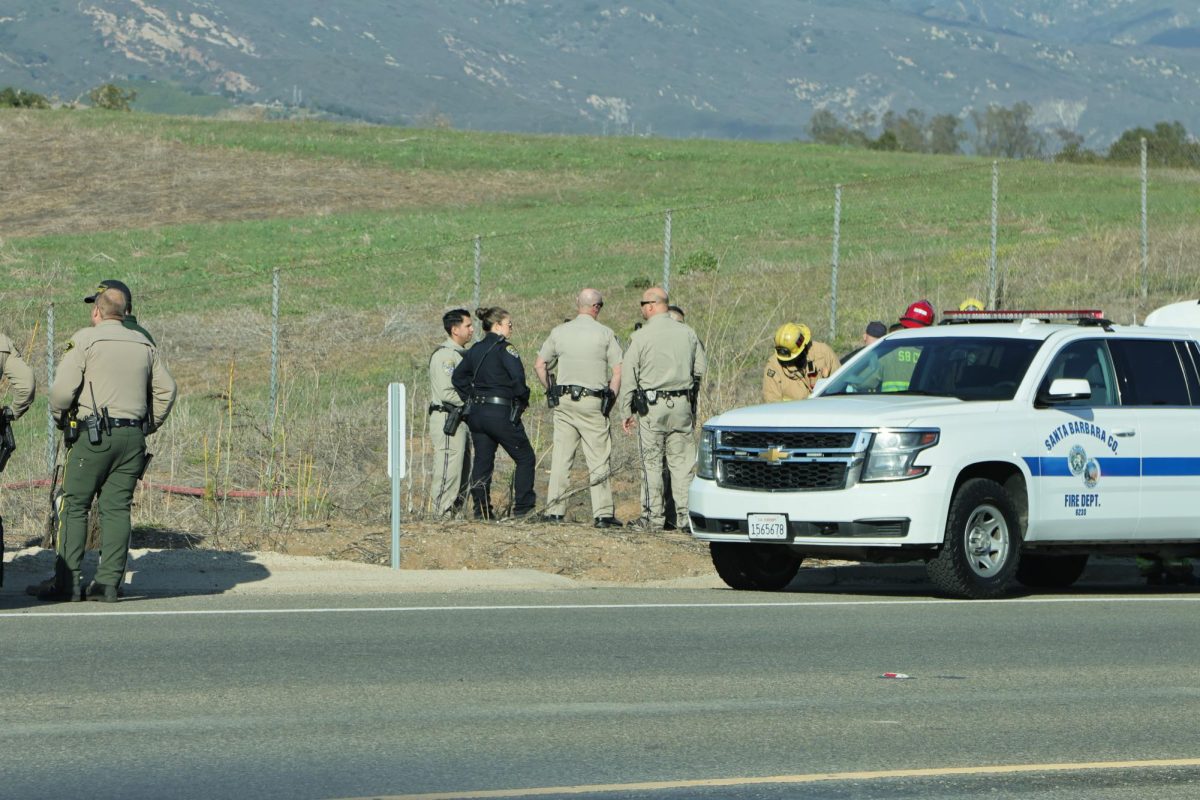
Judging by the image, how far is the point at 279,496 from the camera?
1753cm

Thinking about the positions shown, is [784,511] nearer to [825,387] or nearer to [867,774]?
[825,387]

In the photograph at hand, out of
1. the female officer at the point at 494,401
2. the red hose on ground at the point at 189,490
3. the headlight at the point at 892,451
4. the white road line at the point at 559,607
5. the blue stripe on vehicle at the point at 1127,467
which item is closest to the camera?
the white road line at the point at 559,607

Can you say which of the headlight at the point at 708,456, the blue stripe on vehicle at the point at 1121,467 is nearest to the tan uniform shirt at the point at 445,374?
the headlight at the point at 708,456

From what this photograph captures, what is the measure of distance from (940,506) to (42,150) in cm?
5609

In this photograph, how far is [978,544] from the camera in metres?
12.9

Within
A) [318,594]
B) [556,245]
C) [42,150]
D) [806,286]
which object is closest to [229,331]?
[806,286]

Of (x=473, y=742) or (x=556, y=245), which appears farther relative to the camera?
(x=556, y=245)

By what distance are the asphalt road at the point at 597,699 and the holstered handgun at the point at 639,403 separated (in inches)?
153

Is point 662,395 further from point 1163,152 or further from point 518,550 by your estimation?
point 1163,152

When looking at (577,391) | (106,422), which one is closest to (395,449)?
(106,422)

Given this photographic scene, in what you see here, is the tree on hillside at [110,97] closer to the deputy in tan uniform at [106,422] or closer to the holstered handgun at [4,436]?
the deputy in tan uniform at [106,422]

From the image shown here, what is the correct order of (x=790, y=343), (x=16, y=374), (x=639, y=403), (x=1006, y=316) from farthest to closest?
(x=639, y=403)
(x=790, y=343)
(x=1006, y=316)
(x=16, y=374)

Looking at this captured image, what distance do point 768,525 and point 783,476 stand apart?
0.35 meters

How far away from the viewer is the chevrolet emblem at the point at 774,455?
42.0 feet
